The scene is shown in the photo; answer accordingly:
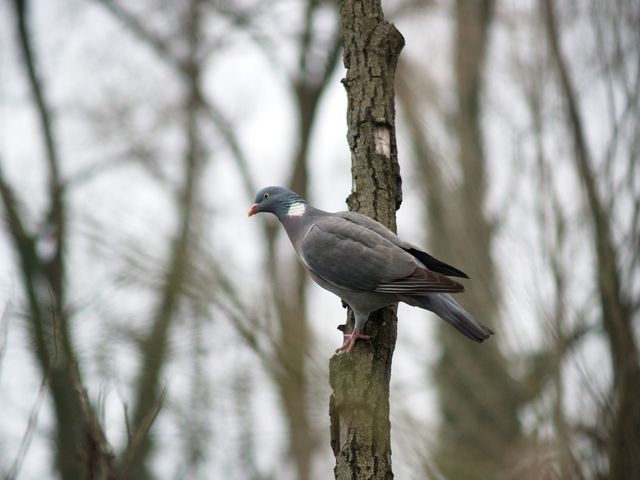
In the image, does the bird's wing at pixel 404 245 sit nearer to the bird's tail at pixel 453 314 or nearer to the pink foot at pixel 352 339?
the bird's tail at pixel 453 314

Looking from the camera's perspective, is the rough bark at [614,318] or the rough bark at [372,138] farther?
the rough bark at [372,138]

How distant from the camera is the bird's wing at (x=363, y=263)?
132 inches

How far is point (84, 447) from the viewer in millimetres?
1843

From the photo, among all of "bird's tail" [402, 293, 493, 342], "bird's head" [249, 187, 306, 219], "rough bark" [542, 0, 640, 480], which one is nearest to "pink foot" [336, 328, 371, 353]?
"bird's tail" [402, 293, 493, 342]

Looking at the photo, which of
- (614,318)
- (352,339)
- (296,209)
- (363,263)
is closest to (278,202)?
(296,209)

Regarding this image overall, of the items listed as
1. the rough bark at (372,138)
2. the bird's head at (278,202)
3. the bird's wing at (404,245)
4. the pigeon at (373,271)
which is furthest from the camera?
the bird's head at (278,202)

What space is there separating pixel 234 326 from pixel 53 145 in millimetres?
6003

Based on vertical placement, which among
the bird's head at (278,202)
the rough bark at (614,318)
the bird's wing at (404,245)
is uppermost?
the bird's head at (278,202)

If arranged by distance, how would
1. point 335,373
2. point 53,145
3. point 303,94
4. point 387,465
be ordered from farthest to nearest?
point 303,94 → point 53,145 → point 335,373 → point 387,465

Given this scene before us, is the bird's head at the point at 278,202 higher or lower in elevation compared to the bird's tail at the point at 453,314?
higher

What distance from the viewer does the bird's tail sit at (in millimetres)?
3131

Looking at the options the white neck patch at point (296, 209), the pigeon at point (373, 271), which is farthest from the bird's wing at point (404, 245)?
the white neck patch at point (296, 209)

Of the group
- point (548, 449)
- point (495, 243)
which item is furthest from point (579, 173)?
point (548, 449)

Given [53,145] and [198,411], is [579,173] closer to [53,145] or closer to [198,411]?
[198,411]
